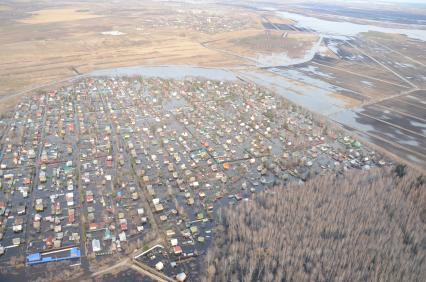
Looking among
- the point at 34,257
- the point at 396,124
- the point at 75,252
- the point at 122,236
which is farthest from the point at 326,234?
the point at 396,124

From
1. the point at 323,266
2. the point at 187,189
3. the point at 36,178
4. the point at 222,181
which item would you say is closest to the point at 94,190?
the point at 36,178

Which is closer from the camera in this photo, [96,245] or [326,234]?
[96,245]

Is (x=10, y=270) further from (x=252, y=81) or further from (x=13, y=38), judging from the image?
(x=13, y=38)

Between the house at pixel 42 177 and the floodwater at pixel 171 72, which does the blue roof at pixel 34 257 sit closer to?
the house at pixel 42 177

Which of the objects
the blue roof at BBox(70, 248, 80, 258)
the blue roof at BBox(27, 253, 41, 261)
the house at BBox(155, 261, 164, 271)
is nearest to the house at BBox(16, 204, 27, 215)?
the blue roof at BBox(27, 253, 41, 261)

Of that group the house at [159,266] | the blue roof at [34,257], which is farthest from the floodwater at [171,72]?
the house at [159,266]

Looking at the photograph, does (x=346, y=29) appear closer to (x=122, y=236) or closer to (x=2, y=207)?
(x=122, y=236)
